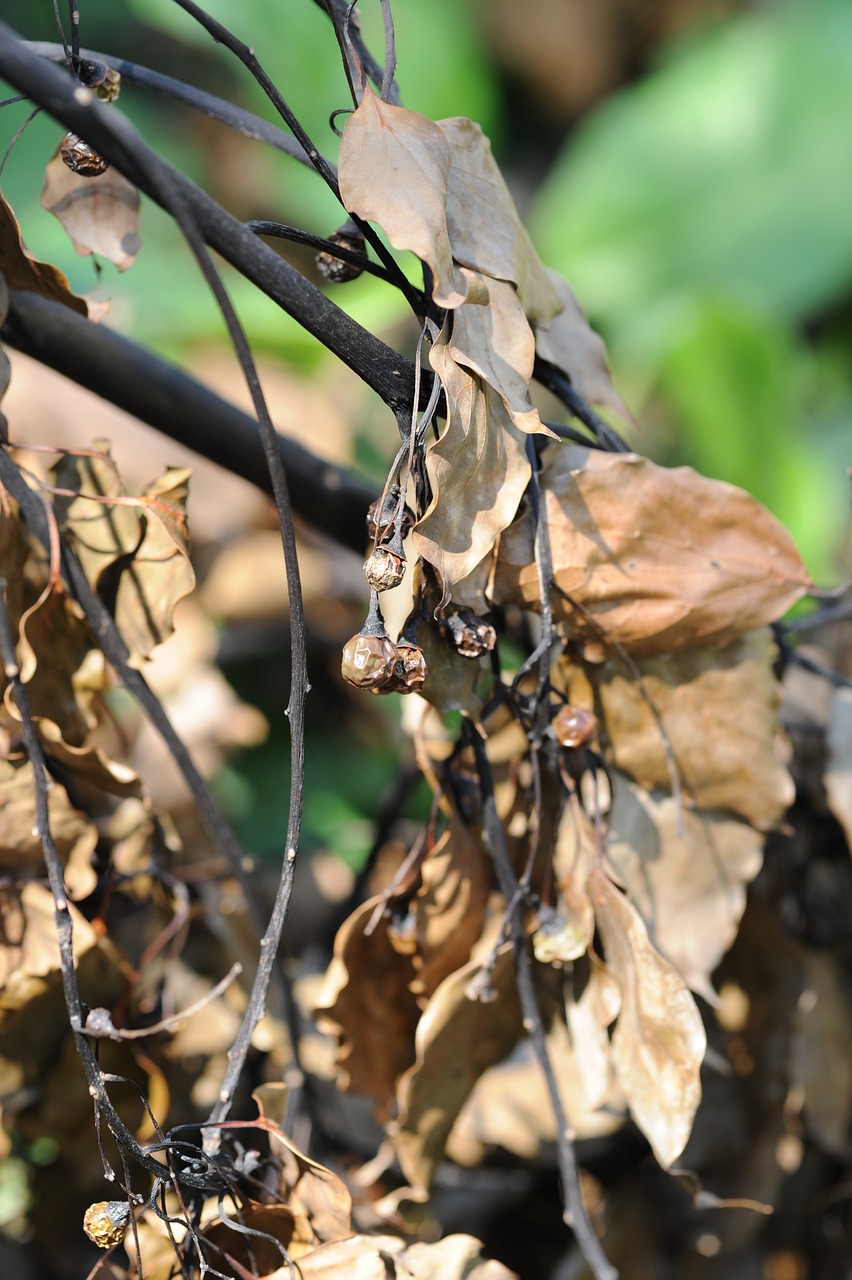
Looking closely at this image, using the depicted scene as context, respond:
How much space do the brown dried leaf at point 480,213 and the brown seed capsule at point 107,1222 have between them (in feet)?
1.02

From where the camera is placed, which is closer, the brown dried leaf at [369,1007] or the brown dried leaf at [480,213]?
the brown dried leaf at [480,213]

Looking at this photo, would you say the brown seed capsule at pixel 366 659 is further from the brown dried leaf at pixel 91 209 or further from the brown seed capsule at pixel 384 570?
the brown dried leaf at pixel 91 209

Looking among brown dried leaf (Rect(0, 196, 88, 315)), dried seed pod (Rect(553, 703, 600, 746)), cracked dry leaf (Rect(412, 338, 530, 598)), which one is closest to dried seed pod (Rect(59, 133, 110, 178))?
brown dried leaf (Rect(0, 196, 88, 315))

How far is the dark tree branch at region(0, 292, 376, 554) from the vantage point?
469mm

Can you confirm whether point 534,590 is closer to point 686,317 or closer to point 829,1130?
point 829,1130

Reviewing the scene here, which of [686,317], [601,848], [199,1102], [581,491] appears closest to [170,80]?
[581,491]

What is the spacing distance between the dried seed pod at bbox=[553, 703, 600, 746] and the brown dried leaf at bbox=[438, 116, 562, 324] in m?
0.15

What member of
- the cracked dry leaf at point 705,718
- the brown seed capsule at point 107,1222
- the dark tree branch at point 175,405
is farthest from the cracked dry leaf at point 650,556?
the brown seed capsule at point 107,1222

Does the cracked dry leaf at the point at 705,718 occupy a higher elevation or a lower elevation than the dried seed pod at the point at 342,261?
lower

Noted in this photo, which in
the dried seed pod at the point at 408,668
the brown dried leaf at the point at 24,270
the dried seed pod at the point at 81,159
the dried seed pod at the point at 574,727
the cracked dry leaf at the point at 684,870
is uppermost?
the dried seed pod at the point at 81,159

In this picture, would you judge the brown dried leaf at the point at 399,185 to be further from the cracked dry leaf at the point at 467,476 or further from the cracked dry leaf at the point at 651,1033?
the cracked dry leaf at the point at 651,1033

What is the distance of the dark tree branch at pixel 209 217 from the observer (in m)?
0.27

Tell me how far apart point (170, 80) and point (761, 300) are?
4.25 feet

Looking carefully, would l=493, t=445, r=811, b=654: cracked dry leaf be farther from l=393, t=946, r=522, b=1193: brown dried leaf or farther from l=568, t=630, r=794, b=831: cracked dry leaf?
l=393, t=946, r=522, b=1193: brown dried leaf
